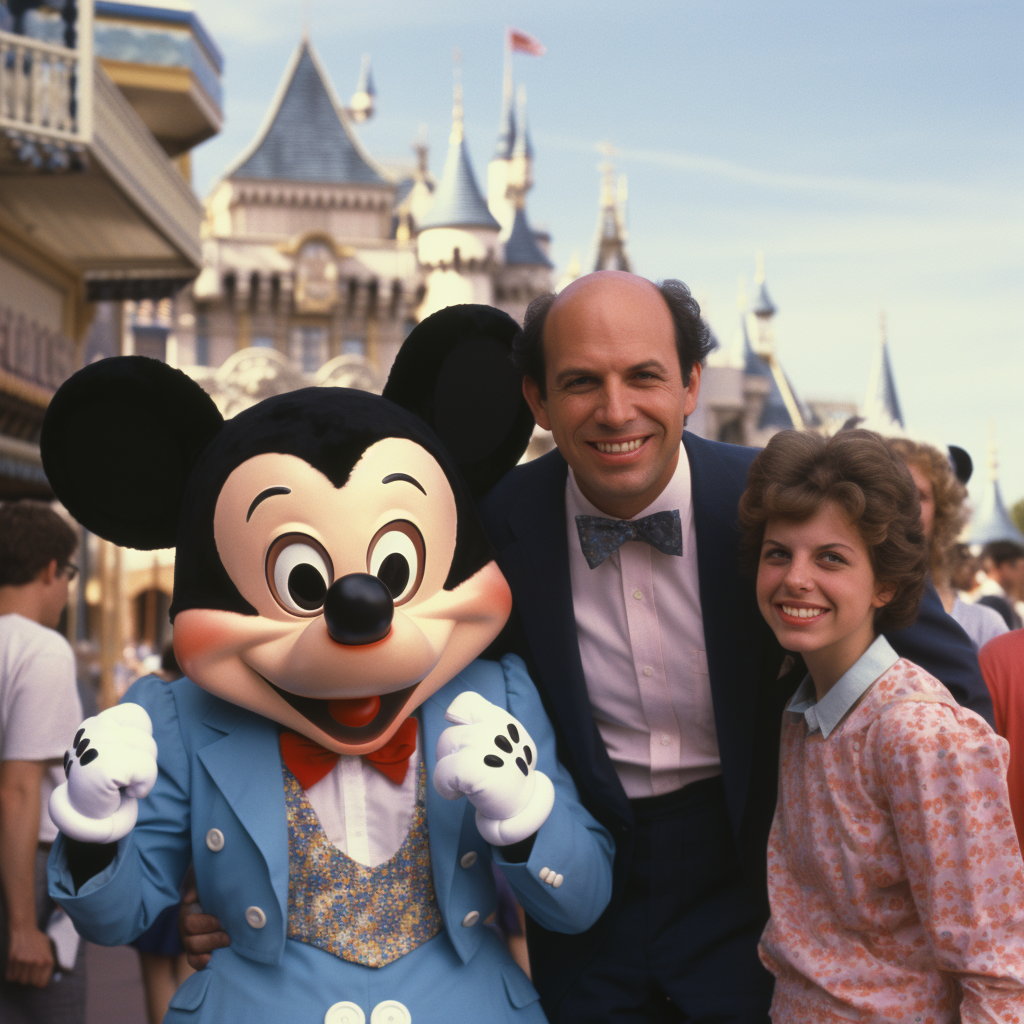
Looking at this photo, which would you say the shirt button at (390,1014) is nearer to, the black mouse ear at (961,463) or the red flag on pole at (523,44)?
the black mouse ear at (961,463)

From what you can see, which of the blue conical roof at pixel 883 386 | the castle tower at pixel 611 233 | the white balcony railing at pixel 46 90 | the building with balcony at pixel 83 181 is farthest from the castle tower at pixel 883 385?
the white balcony railing at pixel 46 90

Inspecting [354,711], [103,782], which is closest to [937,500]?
[354,711]

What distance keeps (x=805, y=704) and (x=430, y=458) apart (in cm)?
77

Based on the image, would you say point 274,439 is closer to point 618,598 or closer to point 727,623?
point 618,598

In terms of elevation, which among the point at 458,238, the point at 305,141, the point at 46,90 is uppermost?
the point at 305,141

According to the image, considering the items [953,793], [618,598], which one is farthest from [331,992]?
[953,793]

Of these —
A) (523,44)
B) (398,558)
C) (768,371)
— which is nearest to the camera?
(398,558)

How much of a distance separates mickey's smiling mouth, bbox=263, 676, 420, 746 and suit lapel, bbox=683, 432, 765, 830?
0.59 meters

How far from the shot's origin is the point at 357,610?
193 centimetres

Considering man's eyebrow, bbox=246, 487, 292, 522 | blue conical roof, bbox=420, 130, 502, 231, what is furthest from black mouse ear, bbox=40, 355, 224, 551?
blue conical roof, bbox=420, 130, 502, 231

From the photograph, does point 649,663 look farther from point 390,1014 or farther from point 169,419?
point 169,419

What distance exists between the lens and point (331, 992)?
6.63 feet

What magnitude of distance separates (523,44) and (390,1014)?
1618 inches

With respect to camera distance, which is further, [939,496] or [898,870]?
[939,496]
